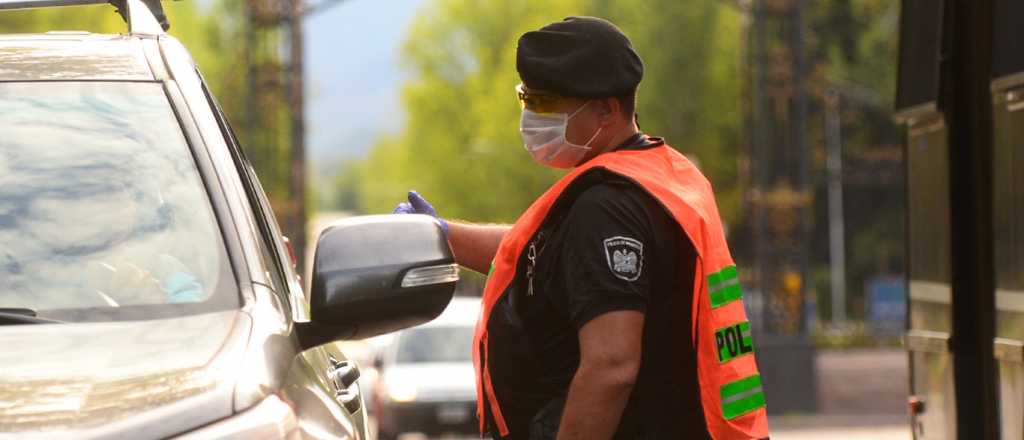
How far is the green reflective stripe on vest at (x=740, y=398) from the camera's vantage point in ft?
13.5

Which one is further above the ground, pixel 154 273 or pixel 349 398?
pixel 154 273

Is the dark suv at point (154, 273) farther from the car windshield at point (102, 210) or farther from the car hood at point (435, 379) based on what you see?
the car hood at point (435, 379)

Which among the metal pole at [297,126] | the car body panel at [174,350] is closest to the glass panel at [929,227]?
the car body panel at [174,350]

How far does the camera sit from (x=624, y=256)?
3.99 m

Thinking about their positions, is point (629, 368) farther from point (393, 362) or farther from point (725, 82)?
point (725, 82)

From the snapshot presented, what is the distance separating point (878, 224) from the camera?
58219 mm

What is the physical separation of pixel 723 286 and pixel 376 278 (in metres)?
1.01

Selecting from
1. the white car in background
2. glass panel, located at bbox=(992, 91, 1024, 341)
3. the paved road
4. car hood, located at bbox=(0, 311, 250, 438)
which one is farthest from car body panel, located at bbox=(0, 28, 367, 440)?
the paved road

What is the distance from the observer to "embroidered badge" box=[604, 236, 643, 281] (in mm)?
3973

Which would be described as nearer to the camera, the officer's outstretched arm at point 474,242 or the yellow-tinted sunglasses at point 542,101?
the yellow-tinted sunglasses at point 542,101

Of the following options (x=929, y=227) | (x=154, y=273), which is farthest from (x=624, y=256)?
(x=929, y=227)

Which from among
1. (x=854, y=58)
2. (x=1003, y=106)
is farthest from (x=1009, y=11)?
(x=854, y=58)

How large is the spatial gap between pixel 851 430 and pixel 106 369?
72.2ft

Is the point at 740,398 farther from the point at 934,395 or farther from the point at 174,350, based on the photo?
the point at 934,395
